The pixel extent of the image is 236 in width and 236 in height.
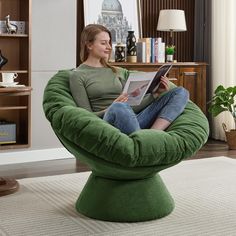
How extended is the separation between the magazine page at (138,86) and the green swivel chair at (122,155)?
26 cm

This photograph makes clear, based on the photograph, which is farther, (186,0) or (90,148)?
(186,0)

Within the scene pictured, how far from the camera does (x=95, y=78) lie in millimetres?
3043

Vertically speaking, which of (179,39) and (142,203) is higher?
(179,39)

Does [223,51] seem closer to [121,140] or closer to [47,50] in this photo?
[47,50]

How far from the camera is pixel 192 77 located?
555cm

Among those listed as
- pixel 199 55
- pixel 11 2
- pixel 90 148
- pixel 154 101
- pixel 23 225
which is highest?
pixel 11 2

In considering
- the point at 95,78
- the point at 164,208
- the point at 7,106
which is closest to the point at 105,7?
the point at 7,106

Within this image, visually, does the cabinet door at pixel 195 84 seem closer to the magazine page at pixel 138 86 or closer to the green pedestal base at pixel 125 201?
the magazine page at pixel 138 86

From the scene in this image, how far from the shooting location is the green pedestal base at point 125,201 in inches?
105

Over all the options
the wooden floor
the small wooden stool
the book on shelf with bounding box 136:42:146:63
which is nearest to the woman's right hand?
the small wooden stool

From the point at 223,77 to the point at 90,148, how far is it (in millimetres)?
3573

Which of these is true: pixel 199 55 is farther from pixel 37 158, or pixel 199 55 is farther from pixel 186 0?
pixel 37 158

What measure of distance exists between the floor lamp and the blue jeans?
2.70 metres

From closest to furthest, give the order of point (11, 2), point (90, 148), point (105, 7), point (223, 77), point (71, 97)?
point (90, 148)
point (71, 97)
point (11, 2)
point (105, 7)
point (223, 77)
